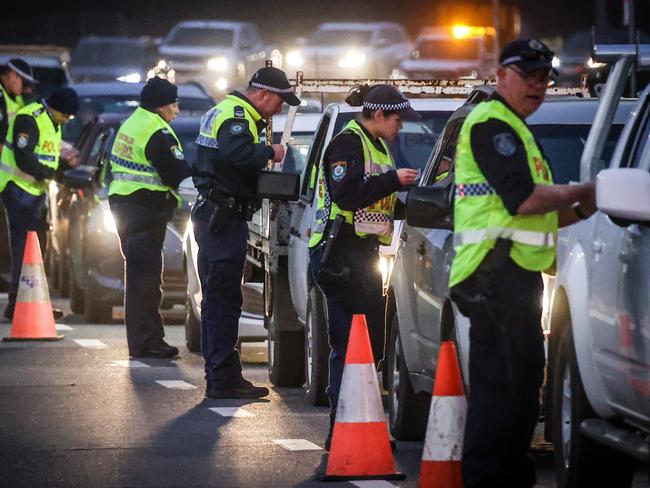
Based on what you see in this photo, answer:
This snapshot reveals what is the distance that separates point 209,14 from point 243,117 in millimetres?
57275

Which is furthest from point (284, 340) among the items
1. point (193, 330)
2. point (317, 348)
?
point (193, 330)

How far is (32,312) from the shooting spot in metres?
16.0

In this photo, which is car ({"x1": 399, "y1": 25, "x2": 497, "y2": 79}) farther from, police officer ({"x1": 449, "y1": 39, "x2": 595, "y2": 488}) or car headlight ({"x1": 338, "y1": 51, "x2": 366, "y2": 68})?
police officer ({"x1": 449, "y1": 39, "x2": 595, "y2": 488})

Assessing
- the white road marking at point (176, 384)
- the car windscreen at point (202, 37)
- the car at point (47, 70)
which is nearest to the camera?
the white road marking at point (176, 384)

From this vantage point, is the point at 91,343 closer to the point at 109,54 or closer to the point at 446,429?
the point at 446,429

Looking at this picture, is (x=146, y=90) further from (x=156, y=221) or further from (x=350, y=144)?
(x=350, y=144)

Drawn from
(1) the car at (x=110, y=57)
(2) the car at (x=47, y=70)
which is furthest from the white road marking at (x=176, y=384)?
(1) the car at (x=110, y=57)

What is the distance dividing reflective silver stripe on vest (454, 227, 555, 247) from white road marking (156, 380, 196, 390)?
5.54 m

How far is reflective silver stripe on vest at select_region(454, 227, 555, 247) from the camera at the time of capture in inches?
291

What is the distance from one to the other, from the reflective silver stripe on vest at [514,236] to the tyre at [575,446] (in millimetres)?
715

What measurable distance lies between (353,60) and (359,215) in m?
37.5

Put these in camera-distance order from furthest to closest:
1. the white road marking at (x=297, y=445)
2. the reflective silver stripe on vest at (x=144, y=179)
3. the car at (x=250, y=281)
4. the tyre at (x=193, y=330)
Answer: the tyre at (x=193, y=330) → the reflective silver stripe on vest at (x=144, y=179) → the car at (x=250, y=281) → the white road marking at (x=297, y=445)

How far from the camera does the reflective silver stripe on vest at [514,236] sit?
7398mm

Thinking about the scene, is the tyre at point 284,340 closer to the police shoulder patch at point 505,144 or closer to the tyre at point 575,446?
the tyre at point 575,446
